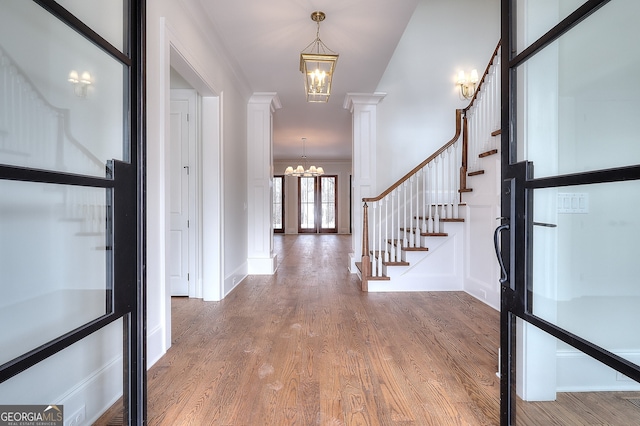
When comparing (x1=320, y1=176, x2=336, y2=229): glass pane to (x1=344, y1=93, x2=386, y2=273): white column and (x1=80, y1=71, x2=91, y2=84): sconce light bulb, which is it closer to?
(x1=344, y1=93, x2=386, y2=273): white column

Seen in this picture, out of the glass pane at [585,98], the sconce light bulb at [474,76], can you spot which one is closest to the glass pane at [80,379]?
the glass pane at [585,98]

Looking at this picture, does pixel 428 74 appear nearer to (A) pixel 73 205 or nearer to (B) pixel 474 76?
(B) pixel 474 76

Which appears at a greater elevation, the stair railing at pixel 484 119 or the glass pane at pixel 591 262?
the stair railing at pixel 484 119

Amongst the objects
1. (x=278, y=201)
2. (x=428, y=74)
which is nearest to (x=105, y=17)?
(x=428, y=74)

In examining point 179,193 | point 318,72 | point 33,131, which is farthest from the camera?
point 179,193

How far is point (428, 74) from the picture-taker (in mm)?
5797

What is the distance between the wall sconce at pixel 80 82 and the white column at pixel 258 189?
12.7ft

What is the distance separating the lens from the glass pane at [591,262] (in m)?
1.01

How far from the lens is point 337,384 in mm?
1932

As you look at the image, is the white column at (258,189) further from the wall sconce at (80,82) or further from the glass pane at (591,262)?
the glass pane at (591,262)

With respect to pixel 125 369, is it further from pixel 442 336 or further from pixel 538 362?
pixel 442 336

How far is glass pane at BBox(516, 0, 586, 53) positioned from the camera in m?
1.23

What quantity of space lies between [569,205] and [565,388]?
0.81 metres

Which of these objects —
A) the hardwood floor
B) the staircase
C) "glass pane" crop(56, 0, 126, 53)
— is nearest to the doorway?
the hardwood floor
